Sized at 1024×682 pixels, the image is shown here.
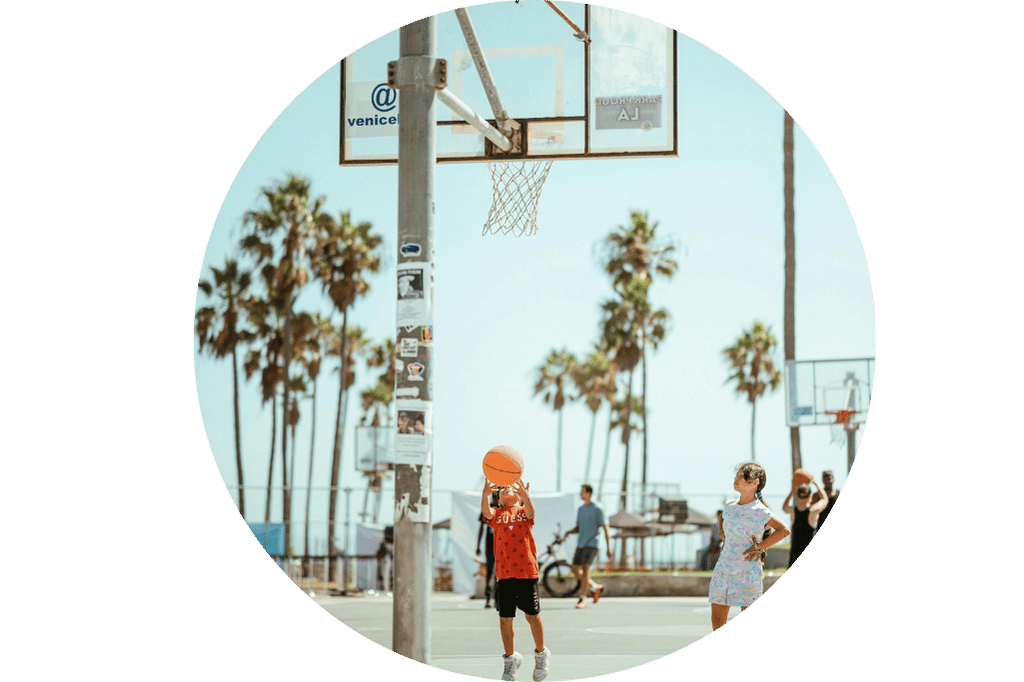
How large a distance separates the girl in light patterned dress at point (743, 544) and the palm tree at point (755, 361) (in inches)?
1144

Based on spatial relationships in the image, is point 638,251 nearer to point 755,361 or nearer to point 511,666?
point 755,361

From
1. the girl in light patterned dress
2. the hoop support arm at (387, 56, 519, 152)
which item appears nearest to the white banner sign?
the hoop support arm at (387, 56, 519, 152)

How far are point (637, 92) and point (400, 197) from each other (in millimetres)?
4388

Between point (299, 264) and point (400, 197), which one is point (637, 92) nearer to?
point (400, 197)

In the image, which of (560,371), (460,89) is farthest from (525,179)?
(560,371)

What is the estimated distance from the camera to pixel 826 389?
68.7ft

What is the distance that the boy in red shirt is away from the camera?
8.09 metres

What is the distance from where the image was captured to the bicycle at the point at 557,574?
54.7ft

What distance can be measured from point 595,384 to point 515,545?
115 feet

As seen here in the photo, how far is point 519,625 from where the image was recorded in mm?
13641

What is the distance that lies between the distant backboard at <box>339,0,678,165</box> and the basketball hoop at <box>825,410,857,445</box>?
10.4 metres

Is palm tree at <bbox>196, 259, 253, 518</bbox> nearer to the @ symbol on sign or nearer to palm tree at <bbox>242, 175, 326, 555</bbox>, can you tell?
palm tree at <bbox>242, 175, 326, 555</bbox>

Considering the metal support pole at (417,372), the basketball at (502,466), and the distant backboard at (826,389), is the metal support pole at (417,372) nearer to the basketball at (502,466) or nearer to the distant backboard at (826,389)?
the basketball at (502,466)

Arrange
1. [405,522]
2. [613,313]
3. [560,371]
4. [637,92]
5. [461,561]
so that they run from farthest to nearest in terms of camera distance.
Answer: [560,371], [613,313], [461,561], [637,92], [405,522]
